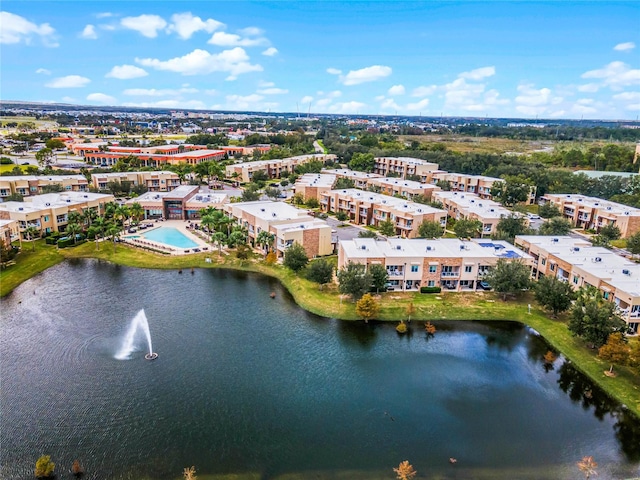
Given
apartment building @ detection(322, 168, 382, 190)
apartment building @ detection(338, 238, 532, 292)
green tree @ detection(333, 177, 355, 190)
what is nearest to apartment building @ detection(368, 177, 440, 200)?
apartment building @ detection(322, 168, 382, 190)

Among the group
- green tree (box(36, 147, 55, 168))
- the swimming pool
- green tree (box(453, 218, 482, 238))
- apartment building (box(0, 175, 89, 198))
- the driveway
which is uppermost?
green tree (box(36, 147, 55, 168))

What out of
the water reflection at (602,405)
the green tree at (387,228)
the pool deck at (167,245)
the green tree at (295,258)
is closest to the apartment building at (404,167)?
the green tree at (387,228)

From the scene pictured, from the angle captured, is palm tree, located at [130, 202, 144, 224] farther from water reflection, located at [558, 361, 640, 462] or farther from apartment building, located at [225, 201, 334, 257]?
water reflection, located at [558, 361, 640, 462]

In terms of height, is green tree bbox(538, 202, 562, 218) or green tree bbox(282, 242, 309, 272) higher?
green tree bbox(538, 202, 562, 218)

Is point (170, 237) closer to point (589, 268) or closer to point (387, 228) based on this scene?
point (387, 228)

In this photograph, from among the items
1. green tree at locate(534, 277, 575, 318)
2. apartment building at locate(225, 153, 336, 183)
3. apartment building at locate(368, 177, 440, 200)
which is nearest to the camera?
green tree at locate(534, 277, 575, 318)

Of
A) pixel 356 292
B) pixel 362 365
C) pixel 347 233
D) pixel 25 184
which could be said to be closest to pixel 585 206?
pixel 347 233

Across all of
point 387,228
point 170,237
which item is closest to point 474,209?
point 387,228
